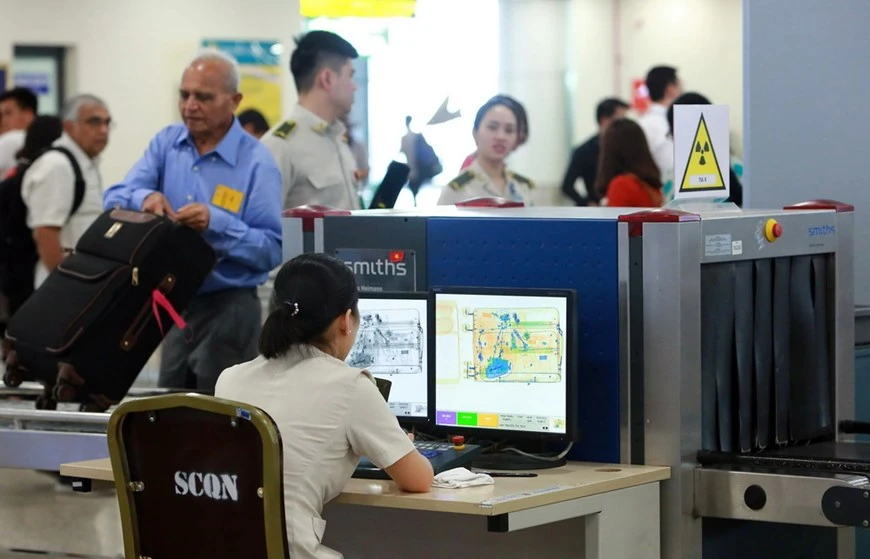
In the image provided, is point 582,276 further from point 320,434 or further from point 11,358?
point 11,358

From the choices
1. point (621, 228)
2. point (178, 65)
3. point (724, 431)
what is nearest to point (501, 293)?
point (621, 228)

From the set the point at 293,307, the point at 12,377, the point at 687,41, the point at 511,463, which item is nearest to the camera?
the point at 293,307

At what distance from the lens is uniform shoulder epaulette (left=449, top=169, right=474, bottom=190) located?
16.4 feet

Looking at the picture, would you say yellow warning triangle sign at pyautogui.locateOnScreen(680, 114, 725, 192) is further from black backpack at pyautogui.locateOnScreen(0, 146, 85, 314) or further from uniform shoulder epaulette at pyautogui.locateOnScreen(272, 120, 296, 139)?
black backpack at pyautogui.locateOnScreen(0, 146, 85, 314)

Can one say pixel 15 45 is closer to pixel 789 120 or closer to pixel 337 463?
pixel 789 120

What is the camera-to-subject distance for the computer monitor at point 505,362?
2.68m

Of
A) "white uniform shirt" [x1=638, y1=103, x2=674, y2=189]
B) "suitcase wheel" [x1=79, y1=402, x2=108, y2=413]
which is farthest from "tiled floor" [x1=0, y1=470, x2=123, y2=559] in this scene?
"white uniform shirt" [x1=638, y1=103, x2=674, y2=189]

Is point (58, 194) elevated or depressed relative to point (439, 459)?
elevated

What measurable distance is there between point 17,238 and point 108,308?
108 inches

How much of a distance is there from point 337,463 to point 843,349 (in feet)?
4.24

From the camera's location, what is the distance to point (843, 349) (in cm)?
313

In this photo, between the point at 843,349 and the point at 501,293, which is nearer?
the point at 501,293

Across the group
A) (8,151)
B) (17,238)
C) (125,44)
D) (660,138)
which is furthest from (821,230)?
(125,44)

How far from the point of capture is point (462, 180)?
5.05 meters
